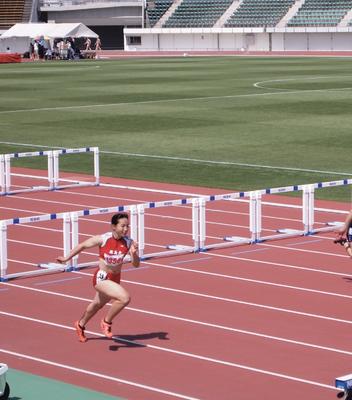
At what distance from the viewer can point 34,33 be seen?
96.0 metres

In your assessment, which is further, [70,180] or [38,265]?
[70,180]

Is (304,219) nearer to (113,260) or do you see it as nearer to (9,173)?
(113,260)

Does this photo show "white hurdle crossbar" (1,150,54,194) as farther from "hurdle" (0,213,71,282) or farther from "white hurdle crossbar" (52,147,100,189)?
"hurdle" (0,213,71,282)

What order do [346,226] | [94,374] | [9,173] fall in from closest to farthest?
[94,374], [346,226], [9,173]

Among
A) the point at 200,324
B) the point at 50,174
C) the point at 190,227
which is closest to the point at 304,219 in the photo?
the point at 190,227

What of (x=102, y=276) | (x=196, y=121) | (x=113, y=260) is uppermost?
(x=196, y=121)

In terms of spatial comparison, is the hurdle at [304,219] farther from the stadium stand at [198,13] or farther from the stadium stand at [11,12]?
the stadium stand at [11,12]

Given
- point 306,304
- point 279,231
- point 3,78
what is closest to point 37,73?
point 3,78

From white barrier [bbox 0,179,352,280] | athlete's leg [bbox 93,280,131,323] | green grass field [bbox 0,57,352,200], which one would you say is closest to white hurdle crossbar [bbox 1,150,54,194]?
green grass field [bbox 0,57,352,200]

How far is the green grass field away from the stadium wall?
2141 cm

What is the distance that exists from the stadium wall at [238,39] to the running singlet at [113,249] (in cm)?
7728

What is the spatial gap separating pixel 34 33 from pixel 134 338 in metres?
83.8

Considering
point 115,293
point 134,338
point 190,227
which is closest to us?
point 115,293

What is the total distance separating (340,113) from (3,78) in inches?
1129
